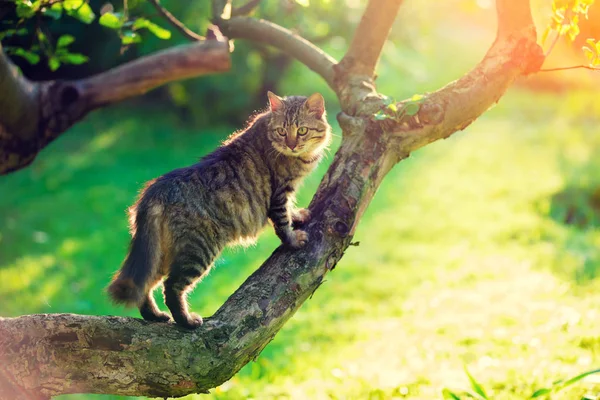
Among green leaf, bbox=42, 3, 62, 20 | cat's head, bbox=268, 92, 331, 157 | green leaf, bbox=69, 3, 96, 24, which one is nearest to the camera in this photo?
green leaf, bbox=69, 3, 96, 24

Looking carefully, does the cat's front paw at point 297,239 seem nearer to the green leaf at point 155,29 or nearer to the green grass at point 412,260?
the green leaf at point 155,29

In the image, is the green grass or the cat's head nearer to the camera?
the cat's head

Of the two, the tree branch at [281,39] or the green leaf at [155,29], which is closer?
the green leaf at [155,29]

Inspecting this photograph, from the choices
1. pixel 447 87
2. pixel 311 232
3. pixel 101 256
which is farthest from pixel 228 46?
pixel 101 256

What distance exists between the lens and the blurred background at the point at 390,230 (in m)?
4.87

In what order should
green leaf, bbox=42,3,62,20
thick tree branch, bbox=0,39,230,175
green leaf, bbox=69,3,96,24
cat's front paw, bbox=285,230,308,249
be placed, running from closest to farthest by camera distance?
cat's front paw, bbox=285,230,308,249 < green leaf, bbox=69,3,96,24 < green leaf, bbox=42,3,62,20 < thick tree branch, bbox=0,39,230,175

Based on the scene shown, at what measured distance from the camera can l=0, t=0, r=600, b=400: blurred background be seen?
487 cm

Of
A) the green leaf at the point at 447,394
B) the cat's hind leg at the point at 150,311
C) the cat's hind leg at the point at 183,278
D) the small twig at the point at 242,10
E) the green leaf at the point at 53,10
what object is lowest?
the green leaf at the point at 447,394

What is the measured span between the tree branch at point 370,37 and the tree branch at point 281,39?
0.19 meters

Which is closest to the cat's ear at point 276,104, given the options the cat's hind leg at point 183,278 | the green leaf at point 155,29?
the green leaf at point 155,29

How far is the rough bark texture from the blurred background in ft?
5.24

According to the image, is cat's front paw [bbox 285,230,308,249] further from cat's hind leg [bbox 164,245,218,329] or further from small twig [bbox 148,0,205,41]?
small twig [bbox 148,0,205,41]

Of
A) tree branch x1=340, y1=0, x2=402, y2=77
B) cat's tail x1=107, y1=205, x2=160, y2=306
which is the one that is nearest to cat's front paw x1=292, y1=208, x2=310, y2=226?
cat's tail x1=107, y1=205, x2=160, y2=306

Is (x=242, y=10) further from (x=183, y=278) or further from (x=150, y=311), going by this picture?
(x=150, y=311)
